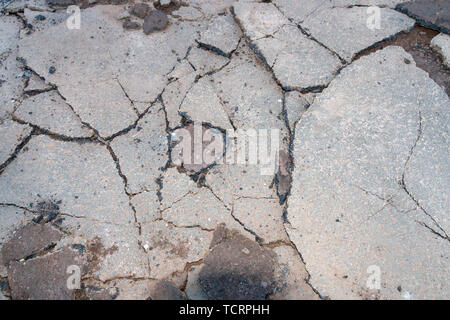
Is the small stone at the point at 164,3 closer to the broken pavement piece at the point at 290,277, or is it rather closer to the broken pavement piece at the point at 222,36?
the broken pavement piece at the point at 222,36

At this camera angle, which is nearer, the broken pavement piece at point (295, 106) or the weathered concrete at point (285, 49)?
the broken pavement piece at point (295, 106)

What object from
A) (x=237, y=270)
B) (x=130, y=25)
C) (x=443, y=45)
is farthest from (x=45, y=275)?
(x=443, y=45)

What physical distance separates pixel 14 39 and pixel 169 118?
5.44 feet

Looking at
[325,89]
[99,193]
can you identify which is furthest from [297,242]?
[99,193]

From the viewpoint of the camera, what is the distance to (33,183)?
83.7 inches

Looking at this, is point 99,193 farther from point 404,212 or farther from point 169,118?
point 404,212

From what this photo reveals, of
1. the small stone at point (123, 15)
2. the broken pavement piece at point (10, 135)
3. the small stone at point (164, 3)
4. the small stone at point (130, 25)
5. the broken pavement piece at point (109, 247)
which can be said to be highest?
the small stone at point (164, 3)

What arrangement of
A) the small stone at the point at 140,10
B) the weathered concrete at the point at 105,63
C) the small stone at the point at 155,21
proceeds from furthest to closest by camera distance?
the small stone at the point at 140,10 → the small stone at the point at 155,21 → the weathered concrete at the point at 105,63

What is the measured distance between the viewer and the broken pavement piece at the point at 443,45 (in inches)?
96.8

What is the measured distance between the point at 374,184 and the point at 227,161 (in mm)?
913

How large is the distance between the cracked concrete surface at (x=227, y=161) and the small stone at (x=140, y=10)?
0.74 ft

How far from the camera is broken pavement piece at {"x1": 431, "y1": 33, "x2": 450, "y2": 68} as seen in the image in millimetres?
2459

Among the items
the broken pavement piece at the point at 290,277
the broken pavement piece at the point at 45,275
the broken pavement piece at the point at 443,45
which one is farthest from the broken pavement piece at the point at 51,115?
the broken pavement piece at the point at 443,45

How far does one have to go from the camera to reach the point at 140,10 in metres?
2.93
